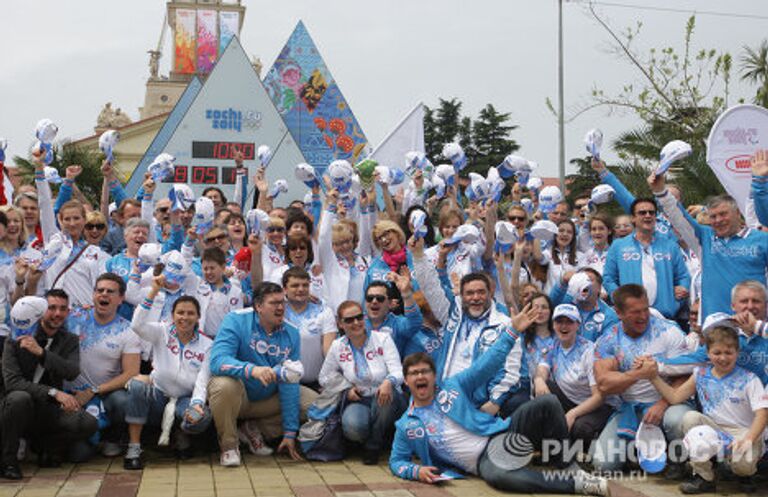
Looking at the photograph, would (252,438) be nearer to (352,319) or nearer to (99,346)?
(352,319)

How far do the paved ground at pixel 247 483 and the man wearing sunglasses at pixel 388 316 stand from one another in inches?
43.9

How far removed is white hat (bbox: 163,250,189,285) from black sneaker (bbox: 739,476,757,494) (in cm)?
439

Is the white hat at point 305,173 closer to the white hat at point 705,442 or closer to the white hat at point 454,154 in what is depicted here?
the white hat at point 454,154

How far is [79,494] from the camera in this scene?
546 cm

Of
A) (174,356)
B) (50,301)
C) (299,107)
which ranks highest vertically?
(299,107)

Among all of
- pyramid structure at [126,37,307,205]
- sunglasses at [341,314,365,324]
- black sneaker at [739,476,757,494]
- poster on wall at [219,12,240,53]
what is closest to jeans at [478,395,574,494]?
black sneaker at [739,476,757,494]

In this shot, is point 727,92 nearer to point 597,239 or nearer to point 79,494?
point 597,239

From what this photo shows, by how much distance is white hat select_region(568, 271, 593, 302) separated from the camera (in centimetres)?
686

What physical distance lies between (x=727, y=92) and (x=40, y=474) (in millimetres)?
14680

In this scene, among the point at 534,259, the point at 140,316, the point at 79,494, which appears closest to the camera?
the point at 79,494

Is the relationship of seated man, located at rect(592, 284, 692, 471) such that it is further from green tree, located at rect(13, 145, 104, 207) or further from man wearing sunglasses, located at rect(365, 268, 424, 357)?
green tree, located at rect(13, 145, 104, 207)

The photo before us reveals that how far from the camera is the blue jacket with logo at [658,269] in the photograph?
24.6 feet

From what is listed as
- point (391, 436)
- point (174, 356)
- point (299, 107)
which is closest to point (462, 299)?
point (391, 436)

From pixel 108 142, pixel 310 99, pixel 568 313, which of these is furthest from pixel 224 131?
pixel 568 313
